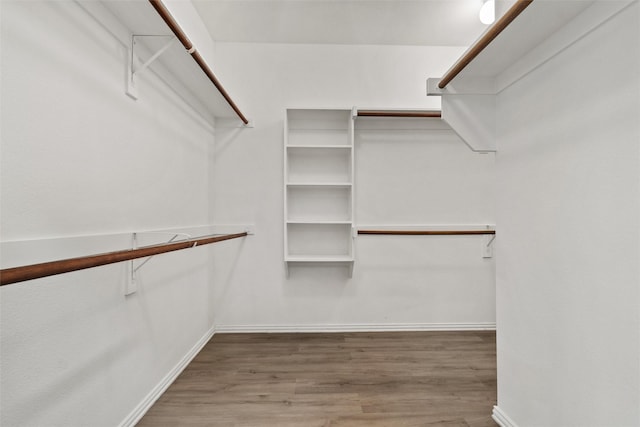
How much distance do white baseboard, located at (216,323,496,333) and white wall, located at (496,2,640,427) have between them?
1.27 metres

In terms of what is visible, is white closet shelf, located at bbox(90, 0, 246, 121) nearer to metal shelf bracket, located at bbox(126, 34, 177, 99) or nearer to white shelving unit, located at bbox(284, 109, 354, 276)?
metal shelf bracket, located at bbox(126, 34, 177, 99)

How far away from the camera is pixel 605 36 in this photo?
0.93 m

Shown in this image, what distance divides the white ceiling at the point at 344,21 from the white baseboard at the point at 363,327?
7.58ft

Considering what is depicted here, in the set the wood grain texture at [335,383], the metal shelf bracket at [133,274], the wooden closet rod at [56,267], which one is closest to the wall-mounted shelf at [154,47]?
the metal shelf bracket at [133,274]

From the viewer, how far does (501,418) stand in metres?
1.43

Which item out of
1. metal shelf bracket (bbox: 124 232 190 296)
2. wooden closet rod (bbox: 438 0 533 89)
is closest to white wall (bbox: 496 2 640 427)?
wooden closet rod (bbox: 438 0 533 89)

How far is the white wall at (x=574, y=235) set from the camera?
870mm

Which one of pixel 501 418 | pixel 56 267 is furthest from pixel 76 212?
pixel 501 418

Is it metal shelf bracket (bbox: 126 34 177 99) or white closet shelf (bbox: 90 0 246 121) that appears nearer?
white closet shelf (bbox: 90 0 246 121)

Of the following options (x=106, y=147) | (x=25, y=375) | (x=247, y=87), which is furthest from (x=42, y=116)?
(x=247, y=87)

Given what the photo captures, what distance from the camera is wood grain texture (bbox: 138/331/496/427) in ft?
4.95

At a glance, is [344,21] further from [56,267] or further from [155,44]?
[56,267]

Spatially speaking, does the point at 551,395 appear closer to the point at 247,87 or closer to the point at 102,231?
the point at 102,231

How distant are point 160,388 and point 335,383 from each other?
36.1 inches
